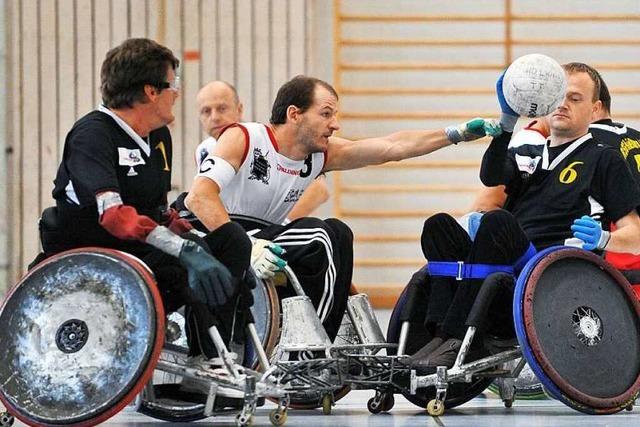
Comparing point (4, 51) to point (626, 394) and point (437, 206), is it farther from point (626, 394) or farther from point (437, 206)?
point (626, 394)

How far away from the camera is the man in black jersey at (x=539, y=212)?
4395 mm

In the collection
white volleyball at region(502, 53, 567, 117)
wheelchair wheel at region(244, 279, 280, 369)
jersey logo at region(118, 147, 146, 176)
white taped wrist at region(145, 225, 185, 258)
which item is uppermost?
white volleyball at region(502, 53, 567, 117)

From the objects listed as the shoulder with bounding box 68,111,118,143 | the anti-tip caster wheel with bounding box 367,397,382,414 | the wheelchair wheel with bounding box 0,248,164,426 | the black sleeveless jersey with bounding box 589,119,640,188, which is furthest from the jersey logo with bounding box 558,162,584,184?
the wheelchair wheel with bounding box 0,248,164,426

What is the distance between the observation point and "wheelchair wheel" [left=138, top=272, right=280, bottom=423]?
414 cm

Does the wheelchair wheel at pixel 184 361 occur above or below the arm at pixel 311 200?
below

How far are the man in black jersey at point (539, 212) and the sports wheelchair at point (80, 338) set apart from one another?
1066mm

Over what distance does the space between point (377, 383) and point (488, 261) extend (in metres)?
0.53

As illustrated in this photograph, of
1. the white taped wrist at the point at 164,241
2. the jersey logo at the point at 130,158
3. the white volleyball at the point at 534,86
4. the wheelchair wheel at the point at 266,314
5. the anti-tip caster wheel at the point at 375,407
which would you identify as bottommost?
the anti-tip caster wheel at the point at 375,407

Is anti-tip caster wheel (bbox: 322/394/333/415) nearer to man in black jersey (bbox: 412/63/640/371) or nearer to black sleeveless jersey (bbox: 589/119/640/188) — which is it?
man in black jersey (bbox: 412/63/640/371)

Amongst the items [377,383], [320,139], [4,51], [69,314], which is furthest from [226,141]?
[4,51]

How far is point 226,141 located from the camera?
4938 mm

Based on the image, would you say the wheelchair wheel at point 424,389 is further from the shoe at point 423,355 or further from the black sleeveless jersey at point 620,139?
the black sleeveless jersey at point 620,139

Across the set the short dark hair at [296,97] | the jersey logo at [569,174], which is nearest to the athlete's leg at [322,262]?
the short dark hair at [296,97]

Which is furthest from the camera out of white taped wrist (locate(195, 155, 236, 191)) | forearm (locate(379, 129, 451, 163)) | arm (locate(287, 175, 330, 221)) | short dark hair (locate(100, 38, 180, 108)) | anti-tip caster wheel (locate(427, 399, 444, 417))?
arm (locate(287, 175, 330, 221))
